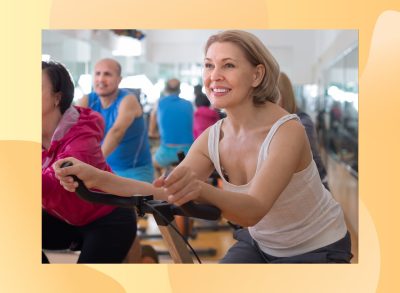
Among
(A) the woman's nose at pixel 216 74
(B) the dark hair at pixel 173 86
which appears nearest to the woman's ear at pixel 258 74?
(A) the woman's nose at pixel 216 74

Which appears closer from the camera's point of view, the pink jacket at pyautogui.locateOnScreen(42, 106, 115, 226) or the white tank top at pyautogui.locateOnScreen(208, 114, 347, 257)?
the white tank top at pyautogui.locateOnScreen(208, 114, 347, 257)

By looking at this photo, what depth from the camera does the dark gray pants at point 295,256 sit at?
1938 mm

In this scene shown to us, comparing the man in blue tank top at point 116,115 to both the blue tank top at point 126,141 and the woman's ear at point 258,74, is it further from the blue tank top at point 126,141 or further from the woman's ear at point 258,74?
the woman's ear at point 258,74

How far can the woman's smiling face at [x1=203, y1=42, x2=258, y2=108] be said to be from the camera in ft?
6.22

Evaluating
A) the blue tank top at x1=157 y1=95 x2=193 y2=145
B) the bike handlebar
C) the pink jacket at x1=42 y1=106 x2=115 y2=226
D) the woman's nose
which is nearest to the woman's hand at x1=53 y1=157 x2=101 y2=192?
the bike handlebar

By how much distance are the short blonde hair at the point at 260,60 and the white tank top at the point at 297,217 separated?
94mm

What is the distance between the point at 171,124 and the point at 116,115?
2.15 feet

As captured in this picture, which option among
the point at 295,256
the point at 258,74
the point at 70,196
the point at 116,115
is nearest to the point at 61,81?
the point at 116,115

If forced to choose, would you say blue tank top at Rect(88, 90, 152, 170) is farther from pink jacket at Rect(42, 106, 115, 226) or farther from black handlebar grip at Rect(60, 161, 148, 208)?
black handlebar grip at Rect(60, 161, 148, 208)

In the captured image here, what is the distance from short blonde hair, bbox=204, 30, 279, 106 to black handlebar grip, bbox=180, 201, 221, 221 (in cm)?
48

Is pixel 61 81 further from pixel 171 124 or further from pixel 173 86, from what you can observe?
pixel 171 124

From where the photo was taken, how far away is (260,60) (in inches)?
74.0
